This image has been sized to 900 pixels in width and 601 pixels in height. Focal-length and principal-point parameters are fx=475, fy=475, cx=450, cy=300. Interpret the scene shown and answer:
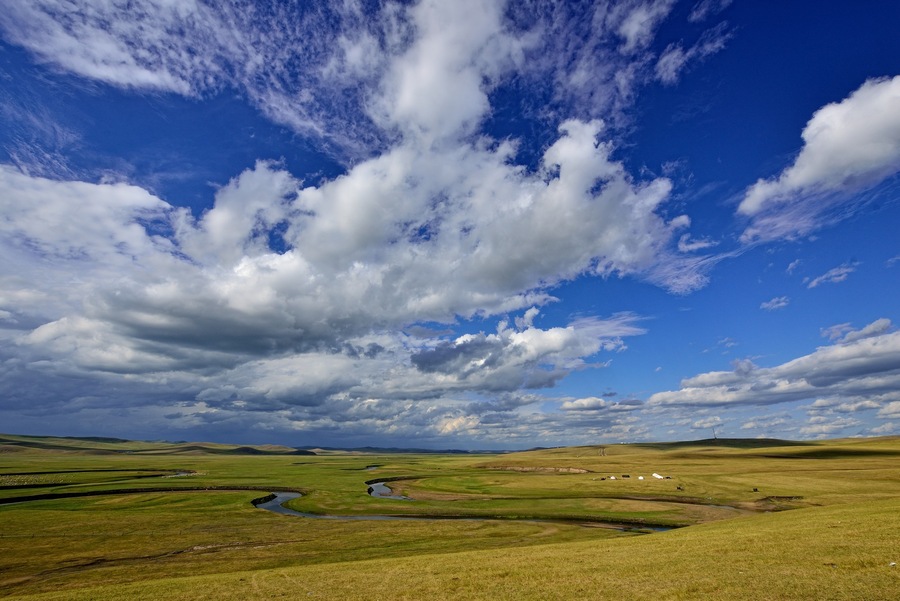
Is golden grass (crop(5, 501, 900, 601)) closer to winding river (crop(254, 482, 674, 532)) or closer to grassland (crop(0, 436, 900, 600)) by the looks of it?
grassland (crop(0, 436, 900, 600))

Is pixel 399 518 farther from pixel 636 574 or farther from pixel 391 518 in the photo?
pixel 636 574

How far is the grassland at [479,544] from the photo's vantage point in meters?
26.2

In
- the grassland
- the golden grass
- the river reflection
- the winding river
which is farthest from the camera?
the winding river

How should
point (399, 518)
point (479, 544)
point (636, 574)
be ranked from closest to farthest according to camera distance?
point (636, 574), point (479, 544), point (399, 518)

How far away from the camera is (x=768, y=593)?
2208 centimetres

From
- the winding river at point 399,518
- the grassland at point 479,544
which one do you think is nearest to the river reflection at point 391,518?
the winding river at point 399,518

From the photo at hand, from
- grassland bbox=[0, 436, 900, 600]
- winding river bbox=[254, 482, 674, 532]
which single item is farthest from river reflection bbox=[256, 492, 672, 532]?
grassland bbox=[0, 436, 900, 600]

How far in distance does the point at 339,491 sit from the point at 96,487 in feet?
219

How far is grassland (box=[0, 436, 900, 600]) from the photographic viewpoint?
26.2 m

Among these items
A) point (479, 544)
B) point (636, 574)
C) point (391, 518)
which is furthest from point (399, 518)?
point (636, 574)

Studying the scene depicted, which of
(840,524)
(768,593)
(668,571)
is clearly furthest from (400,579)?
(840,524)

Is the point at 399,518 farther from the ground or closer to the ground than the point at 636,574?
closer to the ground

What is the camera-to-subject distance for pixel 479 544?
52.9 metres

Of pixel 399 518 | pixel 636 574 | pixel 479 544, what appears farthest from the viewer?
pixel 399 518
